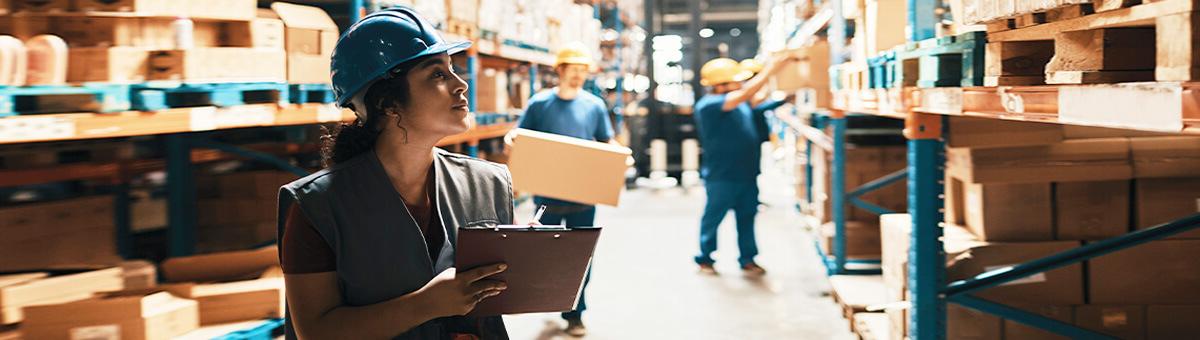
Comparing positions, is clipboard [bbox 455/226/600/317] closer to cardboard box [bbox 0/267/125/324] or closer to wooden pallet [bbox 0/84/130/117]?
wooden pallet [bbox 0/84/130/117]

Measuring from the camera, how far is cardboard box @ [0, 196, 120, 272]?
4.41 m

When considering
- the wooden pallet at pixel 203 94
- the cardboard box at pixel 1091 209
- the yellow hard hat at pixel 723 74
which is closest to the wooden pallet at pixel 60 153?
the wooden pallet at pixel 203 94

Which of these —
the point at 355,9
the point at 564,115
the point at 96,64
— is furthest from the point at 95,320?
the point at 564,115

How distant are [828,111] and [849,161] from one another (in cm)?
41

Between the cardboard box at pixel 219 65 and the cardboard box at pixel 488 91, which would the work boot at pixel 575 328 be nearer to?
the cardboard box at pixel 219 65

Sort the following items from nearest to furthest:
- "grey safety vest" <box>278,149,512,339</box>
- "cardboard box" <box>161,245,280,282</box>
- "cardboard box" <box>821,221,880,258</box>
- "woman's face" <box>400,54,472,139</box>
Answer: "grey safety vest" <box>278,149,512,339</box> < "woman's face" <box>400,54,472,139</box> < "cardboard box" <box>161,245,280,282</box> < "cardboard box" <box>821,221,880,258</box>

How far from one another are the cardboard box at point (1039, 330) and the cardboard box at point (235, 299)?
3228mm

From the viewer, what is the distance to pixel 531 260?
217 cm

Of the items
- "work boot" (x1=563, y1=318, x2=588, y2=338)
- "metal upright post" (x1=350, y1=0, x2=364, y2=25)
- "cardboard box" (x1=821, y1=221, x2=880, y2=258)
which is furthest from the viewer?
"cardboard box" (x1=821, y1=221, x2=880, y2=258)

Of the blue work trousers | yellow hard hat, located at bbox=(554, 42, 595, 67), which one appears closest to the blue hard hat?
yellow hard hat, located at bbox=(554, 42, 595, 67)

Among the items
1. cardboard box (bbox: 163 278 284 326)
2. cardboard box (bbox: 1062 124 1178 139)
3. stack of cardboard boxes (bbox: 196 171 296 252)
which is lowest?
cardboard box (bbox: 163 278 284 326)

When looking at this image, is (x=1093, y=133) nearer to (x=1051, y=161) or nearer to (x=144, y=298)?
(x=1051, y=161)

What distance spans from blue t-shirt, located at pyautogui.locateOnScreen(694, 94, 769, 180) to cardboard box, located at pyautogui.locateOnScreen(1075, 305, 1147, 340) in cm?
414

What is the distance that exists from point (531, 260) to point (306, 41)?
3.31 m
